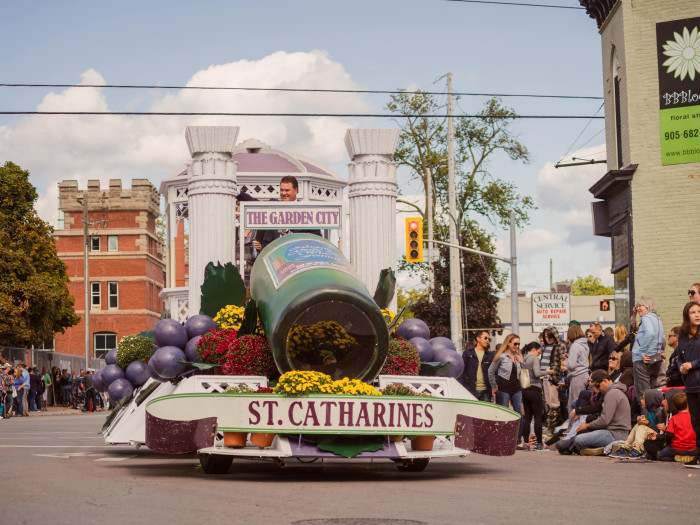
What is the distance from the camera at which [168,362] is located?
1248 centimetres

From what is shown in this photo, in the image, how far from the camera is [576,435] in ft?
50.7

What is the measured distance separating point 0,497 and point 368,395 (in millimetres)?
3363

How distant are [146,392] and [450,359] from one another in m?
3.75

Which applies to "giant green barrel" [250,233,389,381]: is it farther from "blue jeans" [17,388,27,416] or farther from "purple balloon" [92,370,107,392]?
"blue jeans" [17,388,27,416]

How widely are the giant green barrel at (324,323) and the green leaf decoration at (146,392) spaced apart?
103 inches

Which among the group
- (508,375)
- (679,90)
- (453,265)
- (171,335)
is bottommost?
(508,375)

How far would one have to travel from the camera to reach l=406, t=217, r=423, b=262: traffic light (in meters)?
30.8

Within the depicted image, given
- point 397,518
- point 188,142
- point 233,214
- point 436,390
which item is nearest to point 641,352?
point 436,390

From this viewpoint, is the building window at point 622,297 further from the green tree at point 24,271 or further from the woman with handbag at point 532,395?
the green tree at point 24,271

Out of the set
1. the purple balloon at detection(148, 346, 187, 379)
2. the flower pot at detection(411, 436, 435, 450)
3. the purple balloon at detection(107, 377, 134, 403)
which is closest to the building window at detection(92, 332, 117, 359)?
the purple balloon at detection(107, 377, 134, 403)

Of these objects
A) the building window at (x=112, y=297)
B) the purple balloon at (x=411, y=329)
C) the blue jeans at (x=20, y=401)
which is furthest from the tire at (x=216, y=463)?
the building window at (x=112, y=297)

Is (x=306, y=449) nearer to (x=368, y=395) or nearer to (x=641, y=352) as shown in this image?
(x=368, y=395)

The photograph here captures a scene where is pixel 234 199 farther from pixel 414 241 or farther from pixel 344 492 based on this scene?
pixel 414 241

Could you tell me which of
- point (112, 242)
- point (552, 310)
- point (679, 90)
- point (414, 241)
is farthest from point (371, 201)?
point (112, 242)
